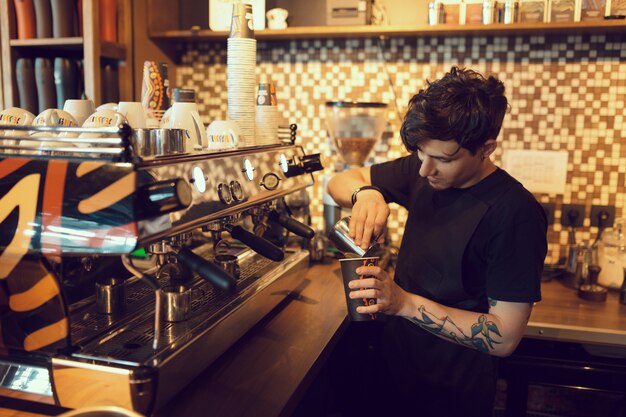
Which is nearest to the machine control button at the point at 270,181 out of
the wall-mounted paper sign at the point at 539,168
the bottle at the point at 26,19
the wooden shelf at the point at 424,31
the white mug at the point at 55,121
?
the white mug at the point at 55,121

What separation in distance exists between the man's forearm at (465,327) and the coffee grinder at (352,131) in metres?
0.82

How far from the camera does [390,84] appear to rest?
2.18 metres

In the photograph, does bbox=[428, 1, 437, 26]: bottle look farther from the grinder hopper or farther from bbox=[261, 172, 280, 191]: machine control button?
bbox=[261, 172, 280, 191]: machine control button

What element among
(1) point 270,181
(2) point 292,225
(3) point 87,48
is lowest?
(2) point 292,225

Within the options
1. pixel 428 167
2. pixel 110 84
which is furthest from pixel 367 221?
pixel 110 84

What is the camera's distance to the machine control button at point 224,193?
1.16 m

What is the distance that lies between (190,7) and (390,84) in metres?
0.88

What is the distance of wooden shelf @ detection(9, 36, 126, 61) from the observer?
1.95 m

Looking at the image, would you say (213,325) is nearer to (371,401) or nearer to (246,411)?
(246,411)

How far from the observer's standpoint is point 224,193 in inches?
46.5

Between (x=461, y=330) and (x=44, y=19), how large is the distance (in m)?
1.74

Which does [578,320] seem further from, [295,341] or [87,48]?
[87,48]

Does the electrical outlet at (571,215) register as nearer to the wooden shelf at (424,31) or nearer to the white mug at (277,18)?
the wooden shelf at (424,31)

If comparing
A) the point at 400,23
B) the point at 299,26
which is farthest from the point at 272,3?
the point at 400,23
